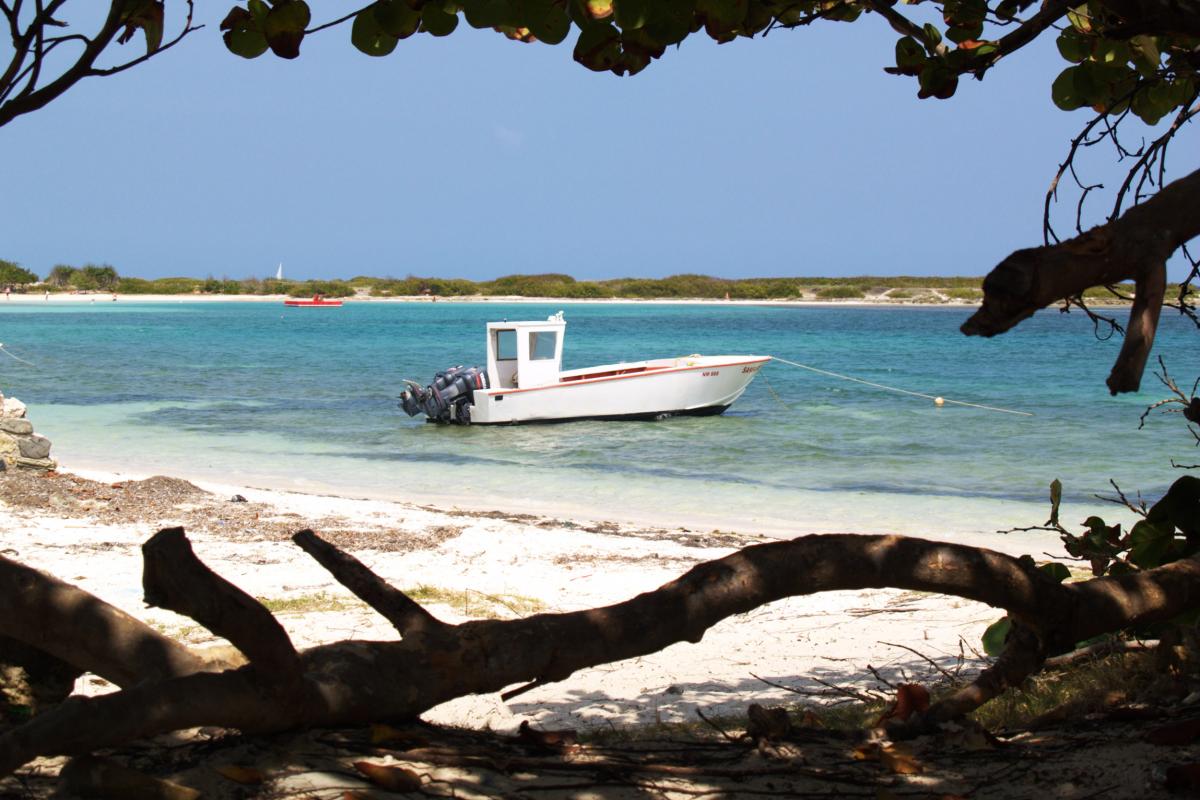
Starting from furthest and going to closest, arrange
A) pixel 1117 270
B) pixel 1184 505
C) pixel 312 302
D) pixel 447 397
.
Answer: pixel 312 302
pixel 447 397
pixel 1184 505
pixel 1117 270

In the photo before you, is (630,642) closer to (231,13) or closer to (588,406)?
(231,13)

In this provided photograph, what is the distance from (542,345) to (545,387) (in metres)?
0.81

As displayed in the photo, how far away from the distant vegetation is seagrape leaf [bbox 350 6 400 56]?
11581 centimetres

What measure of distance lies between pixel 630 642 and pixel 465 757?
0.42 metres

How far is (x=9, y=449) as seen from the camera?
1099 cm

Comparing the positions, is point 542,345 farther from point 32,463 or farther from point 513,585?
point 513,585

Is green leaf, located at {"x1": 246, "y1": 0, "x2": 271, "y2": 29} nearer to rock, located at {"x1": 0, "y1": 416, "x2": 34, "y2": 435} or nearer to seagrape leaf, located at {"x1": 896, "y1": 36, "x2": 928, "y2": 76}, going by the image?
seagrape leaf, located at {"x1": 896, "y1": 36, "x2": 928, "y2": 76}

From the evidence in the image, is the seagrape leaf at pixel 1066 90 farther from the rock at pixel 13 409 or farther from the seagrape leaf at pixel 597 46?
the rock at pixel 13 409

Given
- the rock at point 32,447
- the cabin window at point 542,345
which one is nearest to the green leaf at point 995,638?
the rock at point 32,447

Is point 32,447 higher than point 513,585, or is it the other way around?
point 32,447

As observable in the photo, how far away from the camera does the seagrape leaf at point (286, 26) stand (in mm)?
2438

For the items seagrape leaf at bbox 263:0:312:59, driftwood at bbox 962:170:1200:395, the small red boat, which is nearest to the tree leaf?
seagrape leaf at bbox 263:0:312:59

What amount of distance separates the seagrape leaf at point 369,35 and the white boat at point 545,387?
15.7 metres

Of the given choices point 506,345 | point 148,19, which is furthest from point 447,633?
point 506,345
